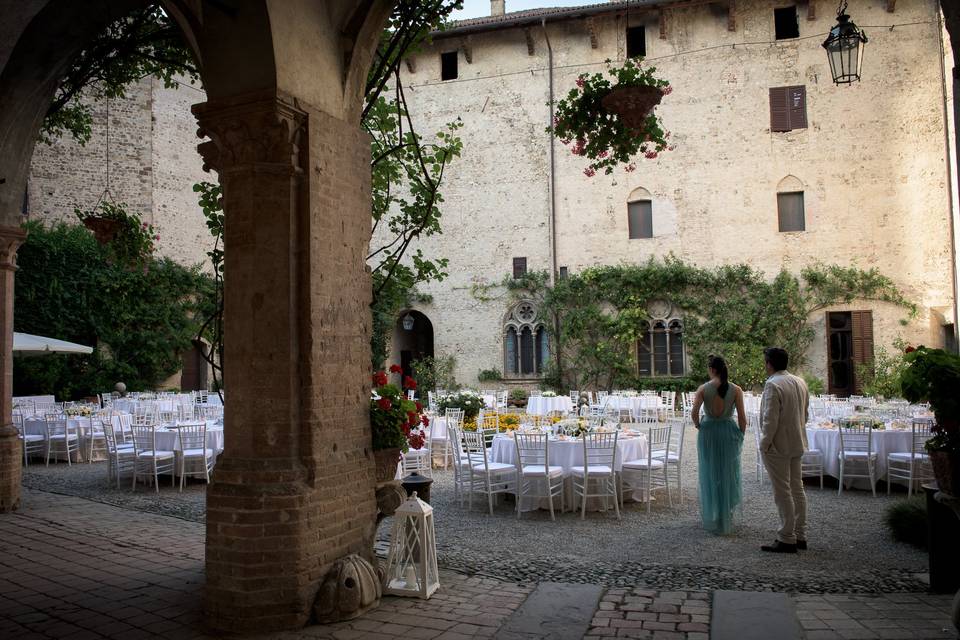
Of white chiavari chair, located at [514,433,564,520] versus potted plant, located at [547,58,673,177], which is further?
white chiavari chair, located at [514,433,564,520]

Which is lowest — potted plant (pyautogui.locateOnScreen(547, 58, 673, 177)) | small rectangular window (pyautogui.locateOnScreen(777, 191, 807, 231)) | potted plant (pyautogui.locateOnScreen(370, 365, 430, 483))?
potted plant (pyautogui.locateOnScreen(370, 365, 430, 483))

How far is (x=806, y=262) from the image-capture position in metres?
18.6

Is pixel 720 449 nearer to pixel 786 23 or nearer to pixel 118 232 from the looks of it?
pixel 118 232

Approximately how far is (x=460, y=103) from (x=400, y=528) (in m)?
17.8

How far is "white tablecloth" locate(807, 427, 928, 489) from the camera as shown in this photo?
8414 mm

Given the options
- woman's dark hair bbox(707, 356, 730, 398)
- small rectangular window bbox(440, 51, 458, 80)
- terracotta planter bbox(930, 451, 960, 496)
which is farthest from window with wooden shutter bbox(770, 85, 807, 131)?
terracotta planter bbox(930, 451, 960, 496)

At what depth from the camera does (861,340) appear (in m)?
18.0

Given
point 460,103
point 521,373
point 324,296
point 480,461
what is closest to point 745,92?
point 460,103

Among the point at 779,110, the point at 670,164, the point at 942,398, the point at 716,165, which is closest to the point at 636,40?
the point at 670,164

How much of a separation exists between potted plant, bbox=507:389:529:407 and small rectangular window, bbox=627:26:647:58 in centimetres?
956

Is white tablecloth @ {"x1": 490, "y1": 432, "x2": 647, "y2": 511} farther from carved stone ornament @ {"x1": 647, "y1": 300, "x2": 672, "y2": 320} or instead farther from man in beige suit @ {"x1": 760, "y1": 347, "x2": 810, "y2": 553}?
carved stone ornament @ {"x1": 647, "y1": 300, "x2": 672, "y2": 320}

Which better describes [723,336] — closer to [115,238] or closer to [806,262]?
[806,262]

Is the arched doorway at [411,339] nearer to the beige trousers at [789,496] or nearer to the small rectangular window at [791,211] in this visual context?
the small rectangular window at [791,211]

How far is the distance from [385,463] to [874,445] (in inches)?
247
